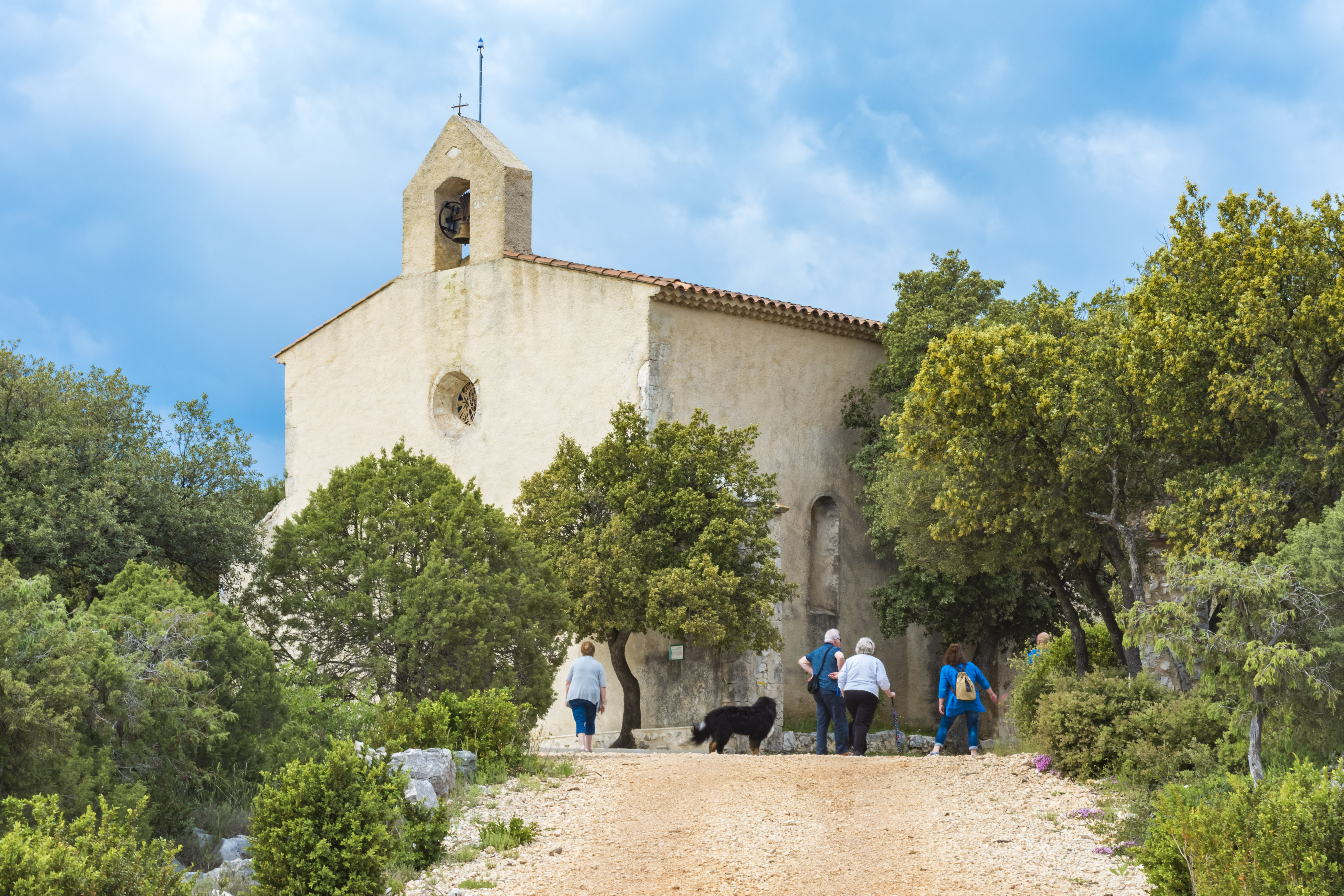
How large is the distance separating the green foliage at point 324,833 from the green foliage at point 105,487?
9.98 metres

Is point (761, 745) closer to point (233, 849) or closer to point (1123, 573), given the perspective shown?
point (1123, 573)

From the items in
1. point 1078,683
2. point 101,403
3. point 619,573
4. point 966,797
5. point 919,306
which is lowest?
point 966,797

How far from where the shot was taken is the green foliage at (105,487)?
18.5 meters

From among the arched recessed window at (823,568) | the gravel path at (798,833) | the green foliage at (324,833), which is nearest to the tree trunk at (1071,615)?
A: the arched recessed window at (823,568)

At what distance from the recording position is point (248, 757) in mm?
11906

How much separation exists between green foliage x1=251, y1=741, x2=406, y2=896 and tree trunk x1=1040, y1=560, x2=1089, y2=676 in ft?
40.5

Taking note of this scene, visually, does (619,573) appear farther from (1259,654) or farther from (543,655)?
(1259,654)

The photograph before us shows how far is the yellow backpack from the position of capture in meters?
17.1

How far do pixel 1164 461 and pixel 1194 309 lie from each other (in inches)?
80.6

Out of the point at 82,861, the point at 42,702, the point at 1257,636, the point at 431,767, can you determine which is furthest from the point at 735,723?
the point at 82,861

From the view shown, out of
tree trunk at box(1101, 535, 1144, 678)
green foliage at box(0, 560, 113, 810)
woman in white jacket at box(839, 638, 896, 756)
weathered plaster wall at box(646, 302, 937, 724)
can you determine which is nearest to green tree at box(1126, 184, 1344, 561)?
tree trunk at box(1101, 535, 1144, 678)

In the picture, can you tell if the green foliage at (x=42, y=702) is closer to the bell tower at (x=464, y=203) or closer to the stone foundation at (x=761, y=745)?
the stone foundation at (x=761, y=745)

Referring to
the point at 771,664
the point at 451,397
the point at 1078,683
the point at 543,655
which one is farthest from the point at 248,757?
the point at 451,397

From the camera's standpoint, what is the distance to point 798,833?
10.9m
